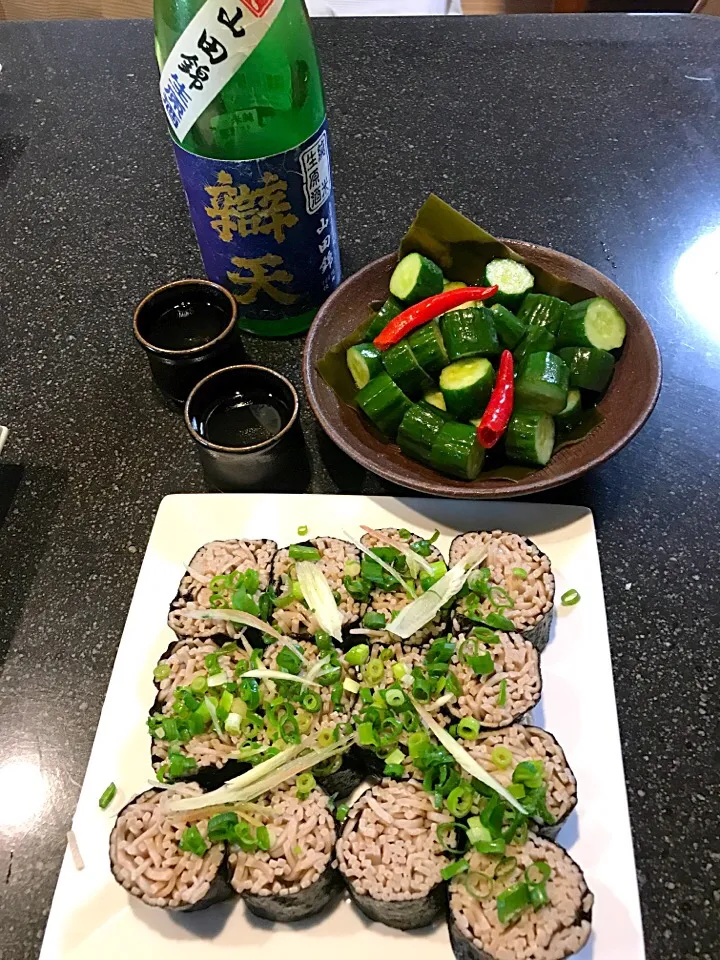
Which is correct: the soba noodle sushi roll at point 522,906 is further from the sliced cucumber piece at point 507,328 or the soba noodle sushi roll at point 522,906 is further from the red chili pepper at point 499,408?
the sliced cucumber piece at point 507,328

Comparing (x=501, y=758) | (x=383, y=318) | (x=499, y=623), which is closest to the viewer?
(x=501, y=758)

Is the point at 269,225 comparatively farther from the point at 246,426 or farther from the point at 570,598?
the point at 570,598

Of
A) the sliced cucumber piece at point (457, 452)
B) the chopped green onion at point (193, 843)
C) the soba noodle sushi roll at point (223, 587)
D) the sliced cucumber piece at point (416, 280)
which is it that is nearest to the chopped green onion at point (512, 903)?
the chopped green onion at point (193, 843)

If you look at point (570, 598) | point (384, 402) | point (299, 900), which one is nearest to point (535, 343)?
point (384, 402)

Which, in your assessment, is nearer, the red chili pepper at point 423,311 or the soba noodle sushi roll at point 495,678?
the soba noodle sushi roll at point 495,678

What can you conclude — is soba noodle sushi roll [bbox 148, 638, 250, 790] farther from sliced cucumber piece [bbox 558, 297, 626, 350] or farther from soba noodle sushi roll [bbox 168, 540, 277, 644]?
sliced cucumber piece [bbox 558, 297, 626, 350]
